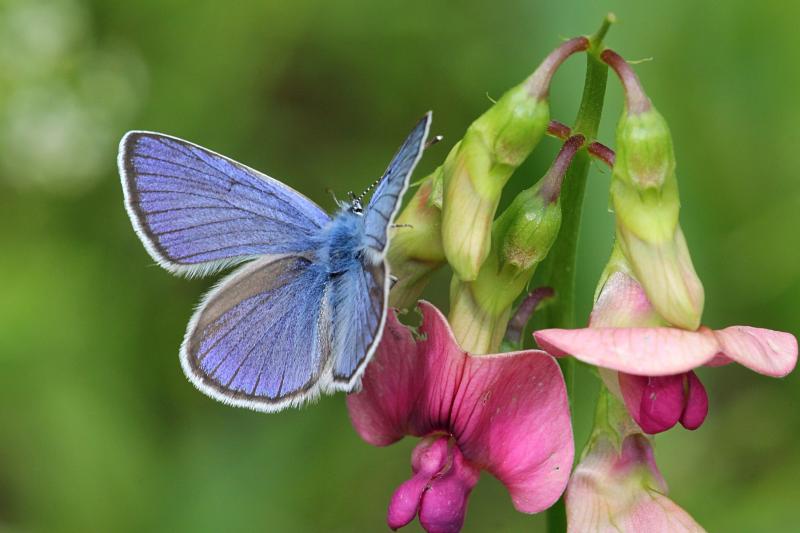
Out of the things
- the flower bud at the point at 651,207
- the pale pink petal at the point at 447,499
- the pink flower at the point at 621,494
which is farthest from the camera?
the pink flower at the point at 621,494

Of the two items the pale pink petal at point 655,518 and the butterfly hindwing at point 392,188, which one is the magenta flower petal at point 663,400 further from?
the butterfly hindwing at point 392,188

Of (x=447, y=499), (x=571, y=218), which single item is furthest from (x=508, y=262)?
(x=447, y=499)

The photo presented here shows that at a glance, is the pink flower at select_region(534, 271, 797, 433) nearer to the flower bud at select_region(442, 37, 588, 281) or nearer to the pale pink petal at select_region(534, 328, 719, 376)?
the pale pink petal at select_region(534, 328, 719, 376)

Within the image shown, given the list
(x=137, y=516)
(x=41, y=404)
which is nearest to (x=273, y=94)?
(x=41, y=404)

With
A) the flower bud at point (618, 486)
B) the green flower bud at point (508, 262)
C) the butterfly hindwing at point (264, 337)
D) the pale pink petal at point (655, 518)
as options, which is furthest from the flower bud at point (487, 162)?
the pale pink petal at point (655, 518)

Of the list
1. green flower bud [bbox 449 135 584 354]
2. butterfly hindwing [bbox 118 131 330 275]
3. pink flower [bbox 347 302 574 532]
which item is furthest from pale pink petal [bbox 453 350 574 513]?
butterfly hindwing [bbox 118 131 330 275]

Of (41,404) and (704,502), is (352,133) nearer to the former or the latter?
(41,404)
